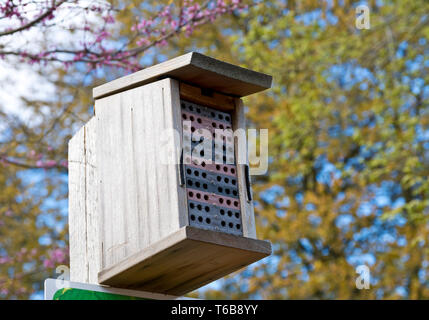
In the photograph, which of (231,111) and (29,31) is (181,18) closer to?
(29,31)

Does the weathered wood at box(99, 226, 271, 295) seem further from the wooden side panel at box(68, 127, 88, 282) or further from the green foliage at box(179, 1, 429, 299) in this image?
the green foliage at box(179, 1, 429, 299)

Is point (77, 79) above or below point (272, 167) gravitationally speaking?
above

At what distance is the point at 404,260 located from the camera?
967cm

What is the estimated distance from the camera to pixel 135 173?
3000 millimetres

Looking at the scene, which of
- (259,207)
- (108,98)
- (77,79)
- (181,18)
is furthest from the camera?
(259,207)

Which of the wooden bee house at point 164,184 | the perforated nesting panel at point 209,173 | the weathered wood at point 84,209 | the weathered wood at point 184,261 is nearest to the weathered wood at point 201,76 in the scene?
the wooden bee house at point 164,184

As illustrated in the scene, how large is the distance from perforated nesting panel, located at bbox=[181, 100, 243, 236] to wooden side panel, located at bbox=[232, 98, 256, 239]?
2 cm

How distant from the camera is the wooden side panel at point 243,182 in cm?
308

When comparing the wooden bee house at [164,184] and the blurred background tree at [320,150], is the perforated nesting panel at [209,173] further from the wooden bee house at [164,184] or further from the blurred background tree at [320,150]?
the blurred background tree at [320,150]

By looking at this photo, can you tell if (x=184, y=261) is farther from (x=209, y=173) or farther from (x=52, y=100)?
(x=52, y=100)
